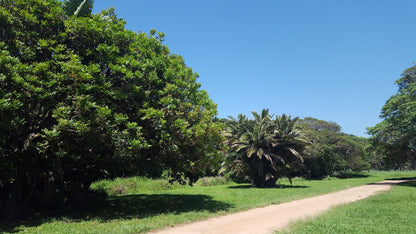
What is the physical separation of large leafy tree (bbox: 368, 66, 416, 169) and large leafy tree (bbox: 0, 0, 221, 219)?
802 inches

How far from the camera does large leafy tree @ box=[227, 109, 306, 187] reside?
25.1 meters

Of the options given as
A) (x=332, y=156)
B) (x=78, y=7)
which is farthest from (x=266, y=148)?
(x=332, y=156)

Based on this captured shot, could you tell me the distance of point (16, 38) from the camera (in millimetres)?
10219

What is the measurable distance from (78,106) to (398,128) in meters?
27.8

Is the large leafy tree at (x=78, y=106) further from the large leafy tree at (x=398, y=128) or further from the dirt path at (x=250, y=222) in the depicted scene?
the large leafy tree at (x=398, y=128)

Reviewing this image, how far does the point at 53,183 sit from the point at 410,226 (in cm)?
1487

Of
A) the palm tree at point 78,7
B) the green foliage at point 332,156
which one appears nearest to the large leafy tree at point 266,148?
the palm tree at point 78,7

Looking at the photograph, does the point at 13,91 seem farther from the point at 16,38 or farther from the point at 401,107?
the point at 401,107

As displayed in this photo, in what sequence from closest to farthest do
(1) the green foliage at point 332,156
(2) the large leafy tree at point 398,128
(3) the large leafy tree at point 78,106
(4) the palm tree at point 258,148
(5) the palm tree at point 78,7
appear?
(3) the large leafy tree at point 78,106 → (5) the palm tree at point 78,7 → (2) the large leafy tree at point 398,128 → (4) the palm tree at point 258,148 → (1) the green foliage at point 332,156

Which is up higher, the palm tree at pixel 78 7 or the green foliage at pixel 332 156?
the palm tree at pixel 78 7

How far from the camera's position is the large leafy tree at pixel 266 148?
25.1m

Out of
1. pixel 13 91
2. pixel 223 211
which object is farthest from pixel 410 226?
pixel 13 91

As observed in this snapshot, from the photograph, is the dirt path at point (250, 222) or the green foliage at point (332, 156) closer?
the dirt path at point (250, 222)

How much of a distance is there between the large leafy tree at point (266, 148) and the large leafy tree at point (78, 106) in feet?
41.4
